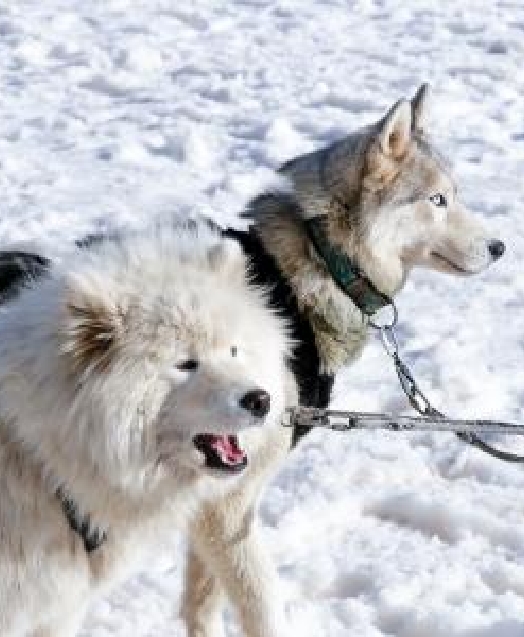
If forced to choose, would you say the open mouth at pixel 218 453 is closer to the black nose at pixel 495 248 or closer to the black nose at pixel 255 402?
the black nose at pixel 255 402

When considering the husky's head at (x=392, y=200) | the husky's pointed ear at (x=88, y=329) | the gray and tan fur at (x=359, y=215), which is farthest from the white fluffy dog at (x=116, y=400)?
the husky's head at (x=392, y=200)

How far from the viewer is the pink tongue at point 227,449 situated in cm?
286

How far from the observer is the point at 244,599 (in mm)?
3562

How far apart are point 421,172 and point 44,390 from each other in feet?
5.33

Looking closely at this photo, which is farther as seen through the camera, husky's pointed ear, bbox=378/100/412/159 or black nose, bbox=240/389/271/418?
husky's pointed ear, bbox=378/100/412/159

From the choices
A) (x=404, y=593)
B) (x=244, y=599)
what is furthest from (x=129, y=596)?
(x=404, y=593)

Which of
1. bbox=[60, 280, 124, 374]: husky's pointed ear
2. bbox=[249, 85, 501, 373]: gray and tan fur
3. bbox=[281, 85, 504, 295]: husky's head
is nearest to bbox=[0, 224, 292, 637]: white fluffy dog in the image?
bbox=[60, 280, 124, 374]: husky's pointed ear

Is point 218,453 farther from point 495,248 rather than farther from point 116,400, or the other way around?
point 495,248

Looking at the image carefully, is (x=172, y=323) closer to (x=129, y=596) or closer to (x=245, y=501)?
(x=245, y=501)

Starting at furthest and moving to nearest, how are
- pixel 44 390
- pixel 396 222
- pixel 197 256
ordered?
pixel 396 222 < pixel 197 256 < pixel 44 390

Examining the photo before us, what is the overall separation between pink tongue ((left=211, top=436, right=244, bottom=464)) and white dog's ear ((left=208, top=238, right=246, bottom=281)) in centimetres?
38

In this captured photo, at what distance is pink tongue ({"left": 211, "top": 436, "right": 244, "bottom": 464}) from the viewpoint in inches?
112

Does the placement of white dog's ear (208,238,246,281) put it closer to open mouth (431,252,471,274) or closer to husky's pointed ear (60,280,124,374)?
husky's pointed ear (60,280,124,374)

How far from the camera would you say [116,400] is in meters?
2.70
